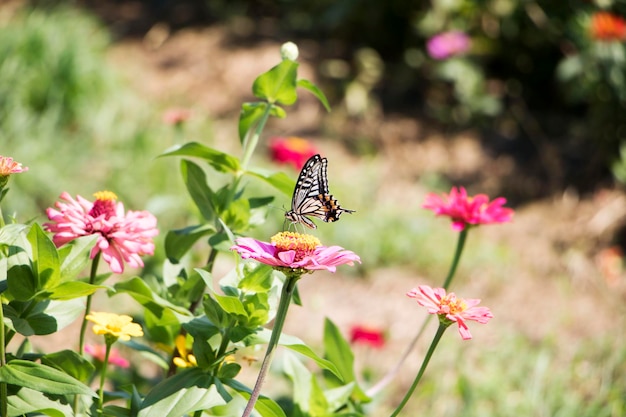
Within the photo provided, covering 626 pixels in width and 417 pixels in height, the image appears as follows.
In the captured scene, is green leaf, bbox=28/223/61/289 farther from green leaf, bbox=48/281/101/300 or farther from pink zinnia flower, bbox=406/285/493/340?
pink zinnia flower, bbox=406/285/493/340

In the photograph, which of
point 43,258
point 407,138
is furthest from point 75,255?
point 407,138

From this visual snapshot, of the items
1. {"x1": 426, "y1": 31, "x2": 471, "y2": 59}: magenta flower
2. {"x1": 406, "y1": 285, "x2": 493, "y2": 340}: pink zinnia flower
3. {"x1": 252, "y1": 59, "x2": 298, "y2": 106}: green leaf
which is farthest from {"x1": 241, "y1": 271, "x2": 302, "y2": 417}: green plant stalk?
{"x1": 426, "y1": 31, "x2": 471, "y2": 59}: magenta flower

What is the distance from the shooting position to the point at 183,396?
103cm

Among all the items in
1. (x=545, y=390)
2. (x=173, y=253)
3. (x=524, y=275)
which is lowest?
(x=173, y=253)

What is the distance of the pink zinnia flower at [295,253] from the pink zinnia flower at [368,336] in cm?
125

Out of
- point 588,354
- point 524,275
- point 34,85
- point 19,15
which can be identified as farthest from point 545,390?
point 19,15

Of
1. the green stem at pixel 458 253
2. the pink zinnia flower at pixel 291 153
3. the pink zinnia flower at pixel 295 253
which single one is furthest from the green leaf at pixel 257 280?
the pink zinnia flower at pixel 291 153

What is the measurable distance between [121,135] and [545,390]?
2.23m

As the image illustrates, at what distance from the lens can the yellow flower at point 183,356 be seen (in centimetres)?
113

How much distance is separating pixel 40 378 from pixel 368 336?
1395mm

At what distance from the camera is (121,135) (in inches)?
147

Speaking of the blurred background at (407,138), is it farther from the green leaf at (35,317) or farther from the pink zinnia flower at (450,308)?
the green leaf at (35,317)

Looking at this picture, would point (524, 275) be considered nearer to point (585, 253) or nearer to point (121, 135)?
point (585, 253)

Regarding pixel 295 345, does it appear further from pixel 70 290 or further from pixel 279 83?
pixel 279 83
